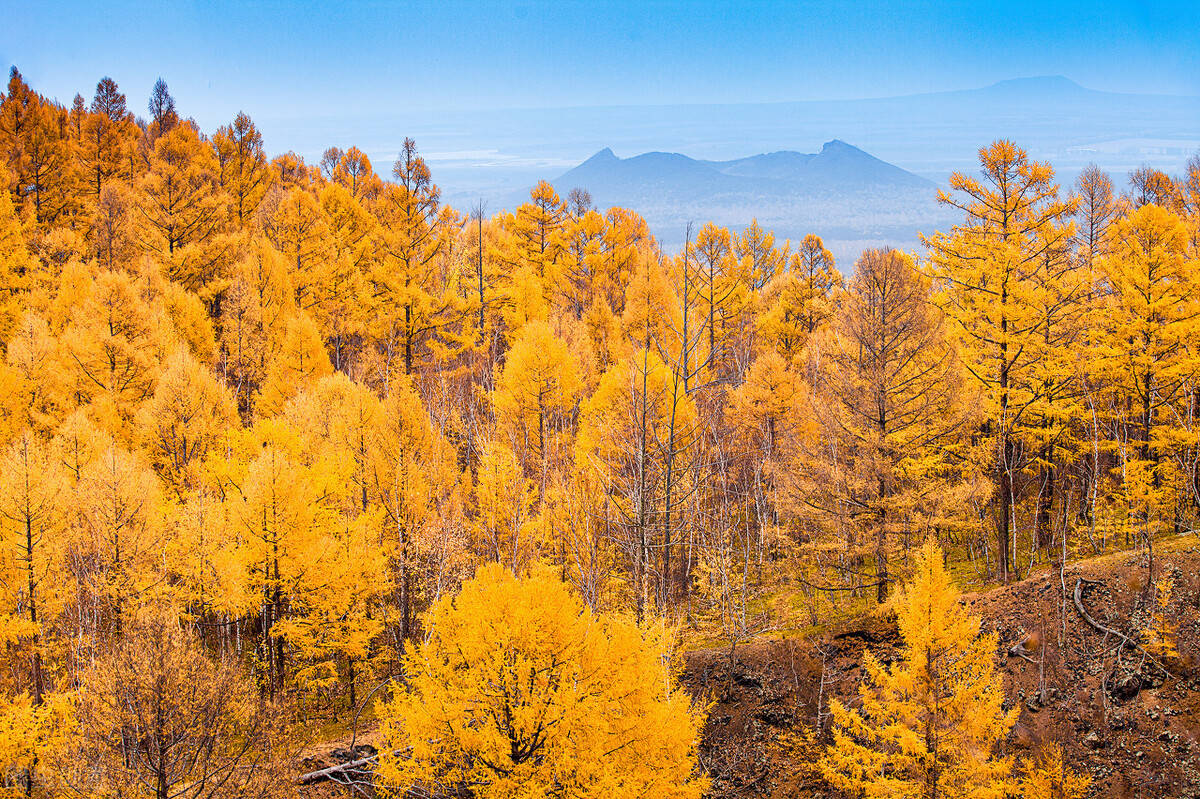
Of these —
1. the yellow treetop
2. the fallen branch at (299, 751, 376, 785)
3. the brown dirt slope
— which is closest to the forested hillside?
the yellow treetop

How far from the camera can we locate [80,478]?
21969 millimetres

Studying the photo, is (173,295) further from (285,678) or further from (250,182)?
(285,678)

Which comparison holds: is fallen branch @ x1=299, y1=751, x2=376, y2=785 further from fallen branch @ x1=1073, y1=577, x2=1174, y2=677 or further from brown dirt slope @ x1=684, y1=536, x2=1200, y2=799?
fallen branch @ x1=1073, y1=577, x2=1174, y2=677

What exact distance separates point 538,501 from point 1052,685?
16.5 meters

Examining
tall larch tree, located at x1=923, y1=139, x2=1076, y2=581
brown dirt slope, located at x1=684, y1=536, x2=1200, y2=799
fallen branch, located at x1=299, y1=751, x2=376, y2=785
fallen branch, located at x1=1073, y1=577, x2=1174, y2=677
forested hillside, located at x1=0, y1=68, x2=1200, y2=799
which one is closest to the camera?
forested hillside, located at x1=0, y1=68, x2=1200, y2=799

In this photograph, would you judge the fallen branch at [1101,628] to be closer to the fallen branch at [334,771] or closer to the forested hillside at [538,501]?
the forested hillside at [538,501]

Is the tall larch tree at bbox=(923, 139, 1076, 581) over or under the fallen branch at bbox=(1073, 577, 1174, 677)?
over

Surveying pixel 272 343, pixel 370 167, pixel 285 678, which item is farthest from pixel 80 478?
pixel 370 167

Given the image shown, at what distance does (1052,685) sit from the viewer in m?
16.9

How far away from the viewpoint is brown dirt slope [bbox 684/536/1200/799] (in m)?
15.1

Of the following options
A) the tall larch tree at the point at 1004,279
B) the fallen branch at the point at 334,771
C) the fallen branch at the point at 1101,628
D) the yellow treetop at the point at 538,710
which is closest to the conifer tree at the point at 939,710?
the yellow treetop at the point at 538,710

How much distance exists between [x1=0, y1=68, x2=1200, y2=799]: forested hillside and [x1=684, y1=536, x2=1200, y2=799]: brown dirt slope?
0.22 m

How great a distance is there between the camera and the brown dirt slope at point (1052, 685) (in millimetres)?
15148

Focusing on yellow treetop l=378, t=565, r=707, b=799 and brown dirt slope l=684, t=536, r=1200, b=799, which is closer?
yellow treetop l=378, t=565, r=707, b=799
